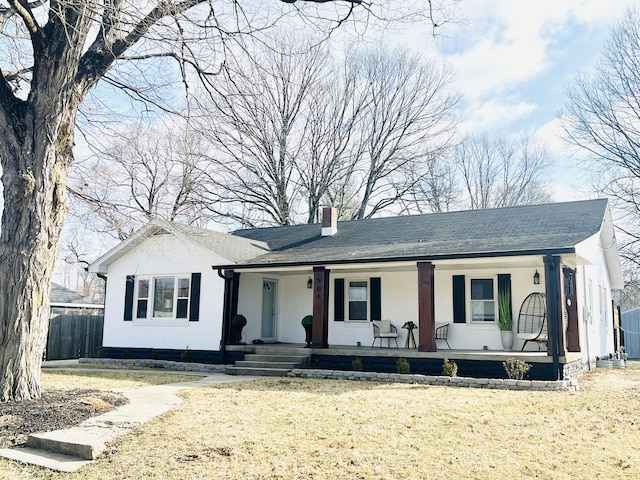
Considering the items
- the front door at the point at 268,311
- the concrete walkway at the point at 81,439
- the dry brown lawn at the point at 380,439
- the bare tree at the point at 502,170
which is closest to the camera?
the dry brown lawn at the point at 380,439

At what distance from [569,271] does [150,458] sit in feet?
34.7

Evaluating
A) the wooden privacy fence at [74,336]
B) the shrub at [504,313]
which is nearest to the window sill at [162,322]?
the wooden privacy fence at [74,336]

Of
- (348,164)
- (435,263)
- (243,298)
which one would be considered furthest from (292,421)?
(348,164)

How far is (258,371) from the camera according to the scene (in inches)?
487

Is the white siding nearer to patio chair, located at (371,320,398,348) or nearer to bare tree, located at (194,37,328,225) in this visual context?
patio chair, located at (371,320,398,348)

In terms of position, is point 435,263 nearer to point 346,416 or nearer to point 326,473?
point 346,416

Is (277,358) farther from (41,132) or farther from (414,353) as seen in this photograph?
(41,132)

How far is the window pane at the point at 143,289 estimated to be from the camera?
15.7 m

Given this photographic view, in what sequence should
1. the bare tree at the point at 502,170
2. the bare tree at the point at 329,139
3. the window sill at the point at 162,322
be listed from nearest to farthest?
1. the window sill at the point at 162,322
2. the bare tree at the point at 329,139
3. the bare tree at the point at 502,170

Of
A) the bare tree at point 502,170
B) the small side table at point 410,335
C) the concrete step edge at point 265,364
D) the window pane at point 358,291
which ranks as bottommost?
the concrete step edge at point 265,364

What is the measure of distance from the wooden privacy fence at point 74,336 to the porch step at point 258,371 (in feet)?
21.8

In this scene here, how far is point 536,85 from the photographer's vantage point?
1791cm

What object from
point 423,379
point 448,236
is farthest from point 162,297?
point 423,379

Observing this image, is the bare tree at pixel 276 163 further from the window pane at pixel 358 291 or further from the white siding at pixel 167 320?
the window pane at pixel 358 291
